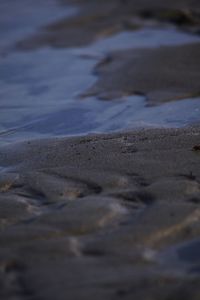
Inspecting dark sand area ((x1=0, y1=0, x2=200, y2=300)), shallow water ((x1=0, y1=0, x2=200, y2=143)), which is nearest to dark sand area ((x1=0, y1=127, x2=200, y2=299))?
dark sand area ((x1=0, y1=0, x2=200, y2=300))

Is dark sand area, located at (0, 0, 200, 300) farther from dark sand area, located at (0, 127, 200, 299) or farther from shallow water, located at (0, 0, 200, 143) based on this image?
shallow water, located at (0, 0, 200, 143)

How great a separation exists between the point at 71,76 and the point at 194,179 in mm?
2715

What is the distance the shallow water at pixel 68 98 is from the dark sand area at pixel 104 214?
0.35 ft

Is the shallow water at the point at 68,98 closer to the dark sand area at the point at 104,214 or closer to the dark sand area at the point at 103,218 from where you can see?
the dark sand area at the point at 104,214

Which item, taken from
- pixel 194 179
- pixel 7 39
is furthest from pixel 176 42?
pixel 194 179

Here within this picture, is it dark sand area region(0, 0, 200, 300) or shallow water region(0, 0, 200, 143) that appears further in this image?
shallow water region(0, 0, 200, 143)

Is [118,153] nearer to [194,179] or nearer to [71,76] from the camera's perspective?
[194,179]

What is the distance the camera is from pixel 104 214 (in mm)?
2779

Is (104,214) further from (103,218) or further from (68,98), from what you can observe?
(68,98)

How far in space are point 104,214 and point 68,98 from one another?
2288mm

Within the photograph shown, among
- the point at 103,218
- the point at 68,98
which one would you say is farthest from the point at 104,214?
the point at 68,98

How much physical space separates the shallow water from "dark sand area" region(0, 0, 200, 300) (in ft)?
0.35

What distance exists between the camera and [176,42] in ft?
21.3

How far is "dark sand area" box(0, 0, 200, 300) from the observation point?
2.28 m
